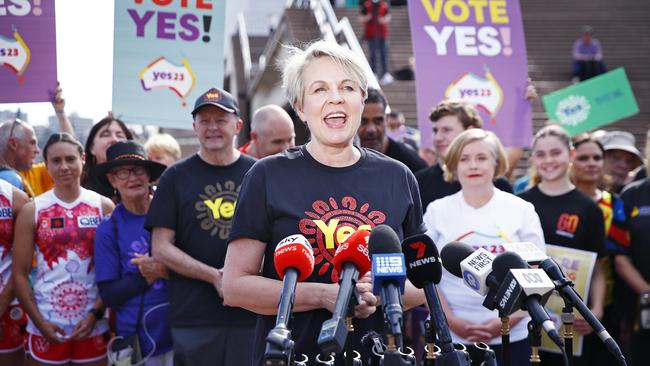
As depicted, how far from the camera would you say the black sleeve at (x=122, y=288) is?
498 centimetres

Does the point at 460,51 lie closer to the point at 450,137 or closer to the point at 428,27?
the point at 428,27

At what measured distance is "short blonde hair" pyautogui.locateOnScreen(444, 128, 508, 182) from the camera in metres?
5.11

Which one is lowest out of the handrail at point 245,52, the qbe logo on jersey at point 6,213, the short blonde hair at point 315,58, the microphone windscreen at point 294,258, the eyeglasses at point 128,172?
the microphone windscreen at point 294,258

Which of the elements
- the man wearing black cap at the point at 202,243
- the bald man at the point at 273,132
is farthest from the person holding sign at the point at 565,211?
the man wearing black cap at the point at 202,243

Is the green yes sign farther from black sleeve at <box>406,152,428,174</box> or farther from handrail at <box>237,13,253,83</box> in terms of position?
handrail at <box>237,13,253,83</box>

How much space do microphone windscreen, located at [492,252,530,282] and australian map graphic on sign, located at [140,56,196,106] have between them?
3.84 metres

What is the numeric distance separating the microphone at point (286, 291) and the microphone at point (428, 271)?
1.02ft

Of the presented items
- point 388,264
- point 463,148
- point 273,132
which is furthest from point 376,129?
point 388,264

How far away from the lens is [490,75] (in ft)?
→ 23.2

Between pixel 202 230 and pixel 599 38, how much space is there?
17.7 m

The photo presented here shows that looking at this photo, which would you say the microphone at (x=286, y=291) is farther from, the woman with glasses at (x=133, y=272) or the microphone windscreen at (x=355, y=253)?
the woman with glasses at (x=133, y=272)

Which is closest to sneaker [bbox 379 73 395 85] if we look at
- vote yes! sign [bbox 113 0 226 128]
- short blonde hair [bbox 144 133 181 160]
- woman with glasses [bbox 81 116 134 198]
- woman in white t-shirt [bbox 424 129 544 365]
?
short blonde hair [bbox 144 133 181 160]

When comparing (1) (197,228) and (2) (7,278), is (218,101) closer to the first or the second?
(1) (197,228)

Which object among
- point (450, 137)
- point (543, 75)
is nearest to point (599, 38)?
point (543, 75)
